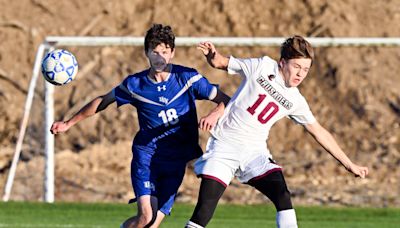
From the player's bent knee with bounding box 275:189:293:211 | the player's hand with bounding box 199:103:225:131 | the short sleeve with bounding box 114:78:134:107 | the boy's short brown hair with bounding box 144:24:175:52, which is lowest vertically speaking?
the player's bent knee with bounding box 275:189:293:211

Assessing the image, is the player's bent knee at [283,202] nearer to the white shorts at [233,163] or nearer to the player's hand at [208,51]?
the white shorts at [233,163]

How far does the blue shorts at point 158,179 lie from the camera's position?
333 inches

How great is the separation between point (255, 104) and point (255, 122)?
5.2 inches

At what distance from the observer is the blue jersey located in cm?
834

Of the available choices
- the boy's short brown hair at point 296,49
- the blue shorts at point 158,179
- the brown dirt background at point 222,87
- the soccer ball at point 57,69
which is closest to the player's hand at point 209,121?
the boy's short brown hair at point 296,49

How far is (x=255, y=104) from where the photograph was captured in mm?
8016

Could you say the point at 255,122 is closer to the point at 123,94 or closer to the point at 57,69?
the point at 123,94

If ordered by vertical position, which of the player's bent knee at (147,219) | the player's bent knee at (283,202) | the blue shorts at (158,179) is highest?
the blue shorts at (158,179)

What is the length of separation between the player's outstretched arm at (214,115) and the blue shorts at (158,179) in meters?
0.62

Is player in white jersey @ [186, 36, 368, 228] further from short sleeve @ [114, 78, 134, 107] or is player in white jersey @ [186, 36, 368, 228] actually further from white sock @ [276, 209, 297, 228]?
short sleeve @ [114, 78, 134, 107]

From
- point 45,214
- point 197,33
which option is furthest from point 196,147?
point 197,33

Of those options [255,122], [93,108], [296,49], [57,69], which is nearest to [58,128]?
[93,108]

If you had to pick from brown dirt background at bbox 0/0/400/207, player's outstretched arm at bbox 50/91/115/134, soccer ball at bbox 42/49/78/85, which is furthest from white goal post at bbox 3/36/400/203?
player's outstretched arm at bbox 50/91/115/134

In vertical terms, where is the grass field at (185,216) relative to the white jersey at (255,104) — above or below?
below
